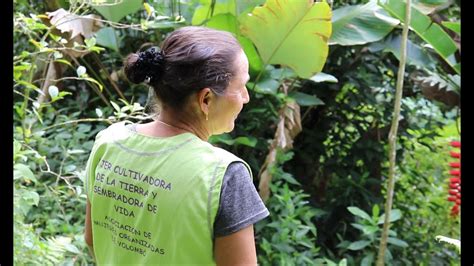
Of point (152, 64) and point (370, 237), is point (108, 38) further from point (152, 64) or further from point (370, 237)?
point (152, 64)

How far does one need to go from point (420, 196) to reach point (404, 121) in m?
0.59

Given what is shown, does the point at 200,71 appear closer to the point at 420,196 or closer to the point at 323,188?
the point at 323,188

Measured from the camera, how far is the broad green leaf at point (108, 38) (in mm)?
3402

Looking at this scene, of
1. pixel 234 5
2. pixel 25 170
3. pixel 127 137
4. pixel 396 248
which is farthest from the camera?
pixel 396 248

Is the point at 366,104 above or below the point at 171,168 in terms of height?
below

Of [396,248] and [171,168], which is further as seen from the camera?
[396,248]

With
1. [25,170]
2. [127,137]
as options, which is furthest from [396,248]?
[127,137]

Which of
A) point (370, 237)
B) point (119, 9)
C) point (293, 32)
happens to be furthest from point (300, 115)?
point (119, 9)

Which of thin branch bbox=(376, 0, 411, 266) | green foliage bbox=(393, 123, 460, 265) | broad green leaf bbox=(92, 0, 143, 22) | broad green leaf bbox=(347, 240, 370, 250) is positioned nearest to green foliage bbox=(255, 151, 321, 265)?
broad green leaf bbox=(347, 240, 370, 250)

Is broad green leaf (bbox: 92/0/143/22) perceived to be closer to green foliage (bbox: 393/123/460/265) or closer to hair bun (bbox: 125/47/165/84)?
hair bun (bbox: 125/47/165/84)

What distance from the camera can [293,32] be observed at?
2.78 meters

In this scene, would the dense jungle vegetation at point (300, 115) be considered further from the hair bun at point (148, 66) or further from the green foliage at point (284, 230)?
the hair bun at point (148, 66)

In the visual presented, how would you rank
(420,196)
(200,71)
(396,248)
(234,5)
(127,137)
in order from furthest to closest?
(420,196) < (396,248) < (234,5) < (127,137) < (200,71)

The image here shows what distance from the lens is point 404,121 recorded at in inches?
149
